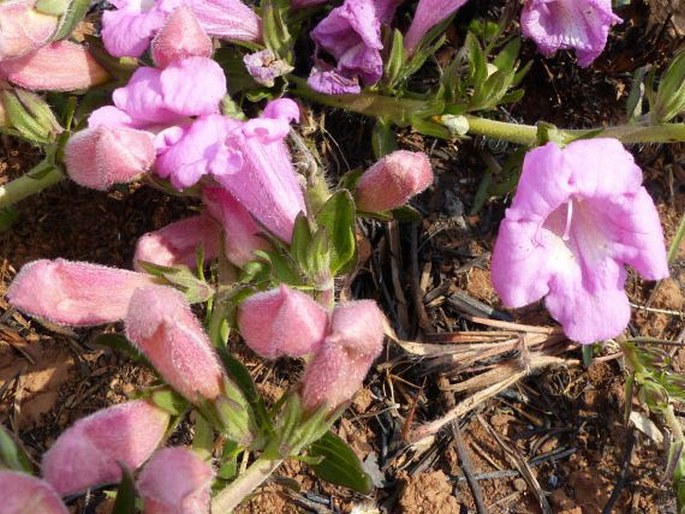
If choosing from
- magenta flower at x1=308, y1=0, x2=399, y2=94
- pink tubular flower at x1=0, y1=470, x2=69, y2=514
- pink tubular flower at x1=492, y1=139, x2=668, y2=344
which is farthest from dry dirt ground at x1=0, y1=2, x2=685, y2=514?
pink tubular flower at x1=0, y1=470, x2=69, y2=514

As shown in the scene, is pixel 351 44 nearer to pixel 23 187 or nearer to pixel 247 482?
pixel 23 187

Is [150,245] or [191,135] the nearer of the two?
[191,135]

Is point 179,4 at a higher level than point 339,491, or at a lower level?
higher

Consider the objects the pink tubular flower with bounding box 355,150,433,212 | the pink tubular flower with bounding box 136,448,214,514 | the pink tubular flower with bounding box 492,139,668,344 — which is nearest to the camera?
the pink tubular flower with bounding box 136,448,214,514

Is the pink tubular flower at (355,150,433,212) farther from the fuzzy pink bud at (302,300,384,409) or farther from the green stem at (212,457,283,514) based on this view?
the green stem at (212,457,283,514)

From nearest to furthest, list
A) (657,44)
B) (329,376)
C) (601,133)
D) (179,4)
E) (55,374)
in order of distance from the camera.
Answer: (329,376) < (179,4) < (601,133) < (55,374) < (657,44)

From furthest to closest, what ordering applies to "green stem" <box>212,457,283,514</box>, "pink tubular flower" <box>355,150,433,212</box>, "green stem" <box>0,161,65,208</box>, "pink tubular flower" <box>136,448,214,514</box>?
"green stem" <box>0,161,65,208</box>
"pink tubular flower" <box>355,150,433,212</box>
"green stem" <box>212,457,283,514</box>
"pink tubular flower" <box>136,448,214,514</box>

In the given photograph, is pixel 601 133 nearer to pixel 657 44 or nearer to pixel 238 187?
pixel 657 44

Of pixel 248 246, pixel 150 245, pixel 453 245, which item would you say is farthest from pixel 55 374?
pixel 453 245
